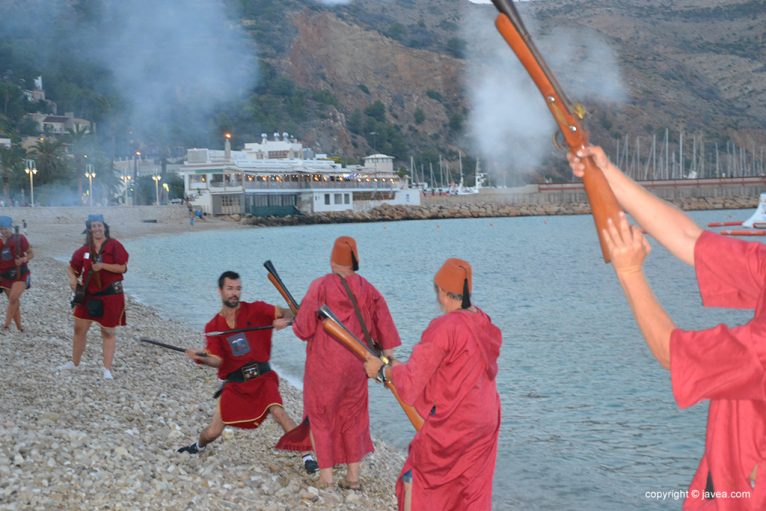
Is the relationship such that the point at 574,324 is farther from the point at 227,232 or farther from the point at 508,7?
the point at 227,232

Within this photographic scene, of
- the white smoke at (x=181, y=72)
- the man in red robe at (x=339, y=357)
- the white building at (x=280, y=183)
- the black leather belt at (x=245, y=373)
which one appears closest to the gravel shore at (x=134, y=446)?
the man in red robe at (x=339, y=357)

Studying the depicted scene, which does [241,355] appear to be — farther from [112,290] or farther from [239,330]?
[112,290]

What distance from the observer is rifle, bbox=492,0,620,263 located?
2.42 metres

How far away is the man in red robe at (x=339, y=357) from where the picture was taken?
275 inches

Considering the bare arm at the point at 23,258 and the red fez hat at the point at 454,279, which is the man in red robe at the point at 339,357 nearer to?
the red fez hat at the point at 454,279

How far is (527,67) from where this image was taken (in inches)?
101

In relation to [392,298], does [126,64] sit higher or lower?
higher

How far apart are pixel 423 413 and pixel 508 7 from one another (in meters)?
3.11

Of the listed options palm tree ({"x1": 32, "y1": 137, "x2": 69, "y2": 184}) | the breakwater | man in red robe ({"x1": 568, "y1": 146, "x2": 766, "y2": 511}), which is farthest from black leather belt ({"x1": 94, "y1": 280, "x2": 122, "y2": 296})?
the breakwater

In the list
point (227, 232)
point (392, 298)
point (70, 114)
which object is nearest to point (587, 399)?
point (392, 298)

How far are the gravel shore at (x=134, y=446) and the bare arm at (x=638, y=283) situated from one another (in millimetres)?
4632

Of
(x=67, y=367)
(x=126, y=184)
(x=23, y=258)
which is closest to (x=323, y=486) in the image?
(x=67, y=367)

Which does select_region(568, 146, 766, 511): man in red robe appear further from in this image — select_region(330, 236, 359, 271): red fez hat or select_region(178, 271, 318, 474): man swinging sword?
select_region(178, 271, 318, 474): man swinging sword

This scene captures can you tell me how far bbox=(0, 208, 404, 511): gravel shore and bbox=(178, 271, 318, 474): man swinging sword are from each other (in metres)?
0.56
